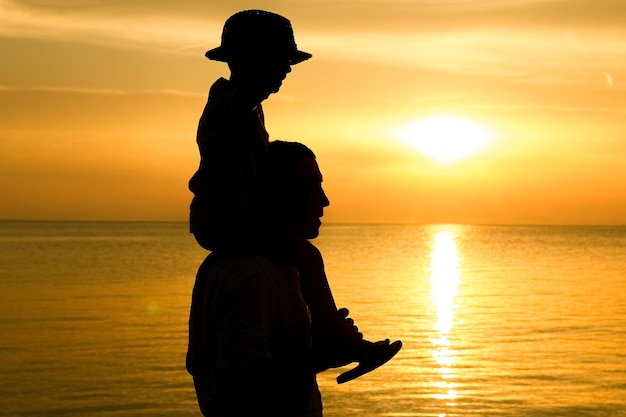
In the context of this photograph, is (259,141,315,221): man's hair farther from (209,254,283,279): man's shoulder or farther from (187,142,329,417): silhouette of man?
(209,254,283,279): man's shoulder

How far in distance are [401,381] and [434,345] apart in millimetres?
7028

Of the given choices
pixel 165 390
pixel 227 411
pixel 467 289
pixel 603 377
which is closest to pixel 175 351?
pixel 165 390

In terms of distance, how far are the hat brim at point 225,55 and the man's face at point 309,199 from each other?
1.20 ft

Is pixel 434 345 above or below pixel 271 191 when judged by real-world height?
below

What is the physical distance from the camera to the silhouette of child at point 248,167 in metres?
3.51

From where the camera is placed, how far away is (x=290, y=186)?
362 cm

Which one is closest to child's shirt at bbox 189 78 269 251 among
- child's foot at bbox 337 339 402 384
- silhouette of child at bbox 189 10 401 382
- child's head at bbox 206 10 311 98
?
silhouette of child at bbox 189 10 401 382

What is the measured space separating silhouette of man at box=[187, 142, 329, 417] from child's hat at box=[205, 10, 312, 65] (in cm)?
33

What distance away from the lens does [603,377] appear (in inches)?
957

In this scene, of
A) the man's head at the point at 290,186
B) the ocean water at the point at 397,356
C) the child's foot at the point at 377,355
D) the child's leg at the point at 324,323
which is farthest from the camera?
the ocean water at the point at 397,356

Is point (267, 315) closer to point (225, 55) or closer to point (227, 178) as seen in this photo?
point (227, 178)

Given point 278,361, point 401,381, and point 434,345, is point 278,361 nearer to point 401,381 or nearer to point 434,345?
point 401,381

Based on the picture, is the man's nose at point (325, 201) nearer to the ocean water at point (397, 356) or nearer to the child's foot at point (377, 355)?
the child's foot at point (377, 355)

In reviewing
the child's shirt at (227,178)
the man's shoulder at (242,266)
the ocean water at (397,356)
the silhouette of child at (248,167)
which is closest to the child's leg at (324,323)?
the silhouette of child at (248,167)
